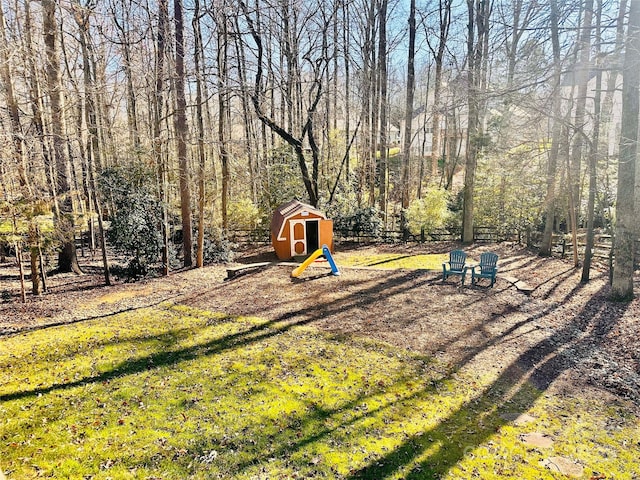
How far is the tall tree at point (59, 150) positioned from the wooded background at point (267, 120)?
0.07m

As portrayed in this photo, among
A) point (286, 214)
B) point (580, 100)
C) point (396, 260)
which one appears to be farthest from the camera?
point (286, 214)

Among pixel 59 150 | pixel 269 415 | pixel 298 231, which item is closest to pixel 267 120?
pixel 298 231

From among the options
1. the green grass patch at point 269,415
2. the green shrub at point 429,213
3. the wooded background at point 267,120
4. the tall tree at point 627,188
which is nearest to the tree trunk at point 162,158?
the wooded background at point 267,120

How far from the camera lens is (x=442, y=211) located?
18.4 m

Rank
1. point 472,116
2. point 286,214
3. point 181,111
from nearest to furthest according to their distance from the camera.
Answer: point 181,111, point 286,214, point 472,116

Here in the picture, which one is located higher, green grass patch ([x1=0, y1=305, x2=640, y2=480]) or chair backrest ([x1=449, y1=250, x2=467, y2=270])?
chair backrest ([x1=449, y1=250, x2=467, y2=270])

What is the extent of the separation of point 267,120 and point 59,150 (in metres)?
7.41

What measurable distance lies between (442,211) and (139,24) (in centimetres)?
1561

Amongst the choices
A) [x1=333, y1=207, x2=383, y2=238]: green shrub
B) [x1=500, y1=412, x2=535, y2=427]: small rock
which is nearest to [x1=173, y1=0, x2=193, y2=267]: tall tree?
[x1=333, y1=207, x2=383, y2=238]: green shrub

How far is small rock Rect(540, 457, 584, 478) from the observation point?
408 cm

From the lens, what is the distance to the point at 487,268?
35.7ft

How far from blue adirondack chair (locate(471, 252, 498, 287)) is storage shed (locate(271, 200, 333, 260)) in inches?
254

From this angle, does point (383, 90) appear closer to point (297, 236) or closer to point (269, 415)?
point (297, 236)

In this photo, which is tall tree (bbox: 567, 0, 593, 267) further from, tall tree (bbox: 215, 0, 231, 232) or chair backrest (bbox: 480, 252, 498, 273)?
tall tree (bbox: 215, 0, 231, 232)
